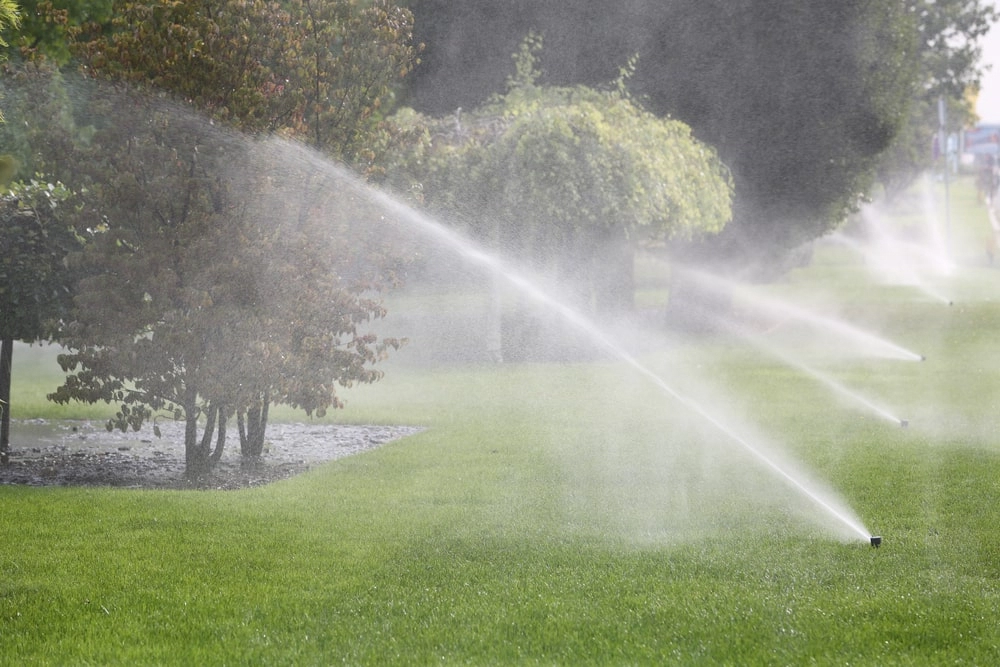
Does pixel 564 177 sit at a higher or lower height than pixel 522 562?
higher

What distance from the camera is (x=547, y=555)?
25.6 ft

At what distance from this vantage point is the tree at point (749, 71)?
87.7ft

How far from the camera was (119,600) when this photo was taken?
686 centimetres

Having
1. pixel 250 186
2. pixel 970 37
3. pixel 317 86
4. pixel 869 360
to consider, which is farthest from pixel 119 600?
pixel 970 37

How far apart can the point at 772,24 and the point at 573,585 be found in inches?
868

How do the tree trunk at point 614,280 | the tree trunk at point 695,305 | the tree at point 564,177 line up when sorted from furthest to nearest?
the tree trunk at point 695,305, the tree trunk at point 614,280, the tree at point 564,177

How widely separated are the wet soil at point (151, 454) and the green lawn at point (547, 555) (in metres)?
0.79

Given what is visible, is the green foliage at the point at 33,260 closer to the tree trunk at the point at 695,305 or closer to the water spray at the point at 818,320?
the water spray at the point at 818,320

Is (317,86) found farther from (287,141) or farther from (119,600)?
(119,600)

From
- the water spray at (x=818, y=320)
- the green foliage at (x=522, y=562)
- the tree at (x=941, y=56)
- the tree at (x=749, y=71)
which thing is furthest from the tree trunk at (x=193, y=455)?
the tree at (x=941, y=56)

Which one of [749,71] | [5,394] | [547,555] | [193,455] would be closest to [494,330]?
[749,71]

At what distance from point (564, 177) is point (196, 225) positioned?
11.4m

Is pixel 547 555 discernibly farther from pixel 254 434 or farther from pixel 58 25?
pixel 58 25

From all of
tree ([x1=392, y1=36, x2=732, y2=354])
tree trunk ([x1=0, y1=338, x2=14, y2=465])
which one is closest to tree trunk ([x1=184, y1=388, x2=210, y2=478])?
tree trunk ([x1=0, y1=338, x2=14, y2=465])
